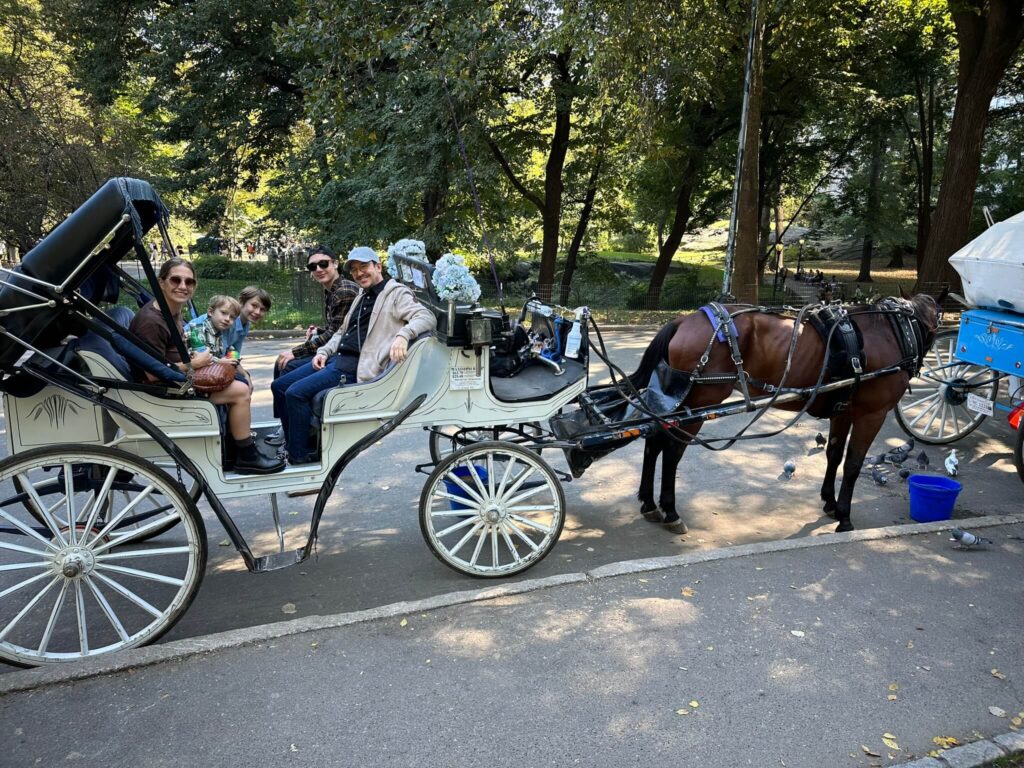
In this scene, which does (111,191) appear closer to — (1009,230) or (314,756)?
(314,756)

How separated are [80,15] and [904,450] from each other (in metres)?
21.1

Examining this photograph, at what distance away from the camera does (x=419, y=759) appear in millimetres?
2990

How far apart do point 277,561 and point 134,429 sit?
1065 millimetres

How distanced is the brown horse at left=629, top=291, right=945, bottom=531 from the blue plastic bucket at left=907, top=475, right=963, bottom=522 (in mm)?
547

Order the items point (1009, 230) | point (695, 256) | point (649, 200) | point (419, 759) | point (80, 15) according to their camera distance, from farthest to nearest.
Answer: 1. point (695, 256)
2. point (649, 200)
3. point (80, 15)
4. point (1009, 230)
5. point (419, 759)

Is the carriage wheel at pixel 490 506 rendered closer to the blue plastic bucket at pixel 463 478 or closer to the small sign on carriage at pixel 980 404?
the blue plastic bucket at pixel 463 478

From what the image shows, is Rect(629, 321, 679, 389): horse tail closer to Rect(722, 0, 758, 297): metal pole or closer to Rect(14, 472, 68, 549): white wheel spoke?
Rect(14, 472, 68, 549): white wheel spoke

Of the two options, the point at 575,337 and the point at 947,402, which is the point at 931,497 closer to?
the point at 947,402

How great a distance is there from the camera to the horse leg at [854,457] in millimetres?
5609

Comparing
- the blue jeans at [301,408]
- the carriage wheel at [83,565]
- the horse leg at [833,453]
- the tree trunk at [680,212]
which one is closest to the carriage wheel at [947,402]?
the horse leg at [833,453]

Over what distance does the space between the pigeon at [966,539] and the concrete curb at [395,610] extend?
192 millimetres

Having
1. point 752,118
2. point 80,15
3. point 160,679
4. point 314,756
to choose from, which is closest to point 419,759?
point 314,756

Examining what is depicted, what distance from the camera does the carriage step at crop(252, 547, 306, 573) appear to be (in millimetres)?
4066

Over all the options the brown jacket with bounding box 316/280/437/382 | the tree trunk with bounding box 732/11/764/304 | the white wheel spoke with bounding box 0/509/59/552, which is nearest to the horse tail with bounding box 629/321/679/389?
the brown jacket with bounding box 316/280/437/382
